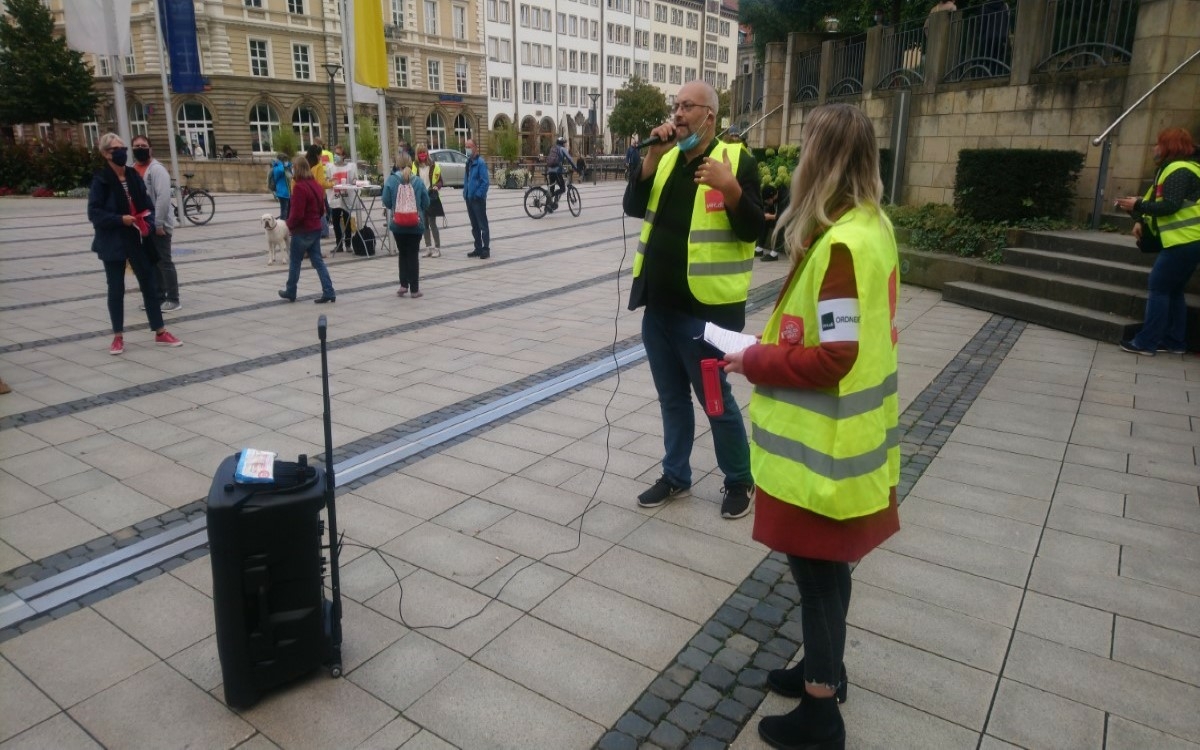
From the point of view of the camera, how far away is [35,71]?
39.9m

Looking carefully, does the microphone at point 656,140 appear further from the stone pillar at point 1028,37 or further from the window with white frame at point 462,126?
the window with white frame at point 462,126

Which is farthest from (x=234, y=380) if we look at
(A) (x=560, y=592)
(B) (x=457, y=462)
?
(A) (x=560, y=592)

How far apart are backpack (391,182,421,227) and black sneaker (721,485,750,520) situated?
7.05 meters

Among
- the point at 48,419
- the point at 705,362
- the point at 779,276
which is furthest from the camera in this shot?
the point at 779,276

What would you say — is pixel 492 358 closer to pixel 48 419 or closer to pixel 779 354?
pixel 48 419

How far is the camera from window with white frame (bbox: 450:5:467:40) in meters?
61.0

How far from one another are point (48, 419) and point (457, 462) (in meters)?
3.17

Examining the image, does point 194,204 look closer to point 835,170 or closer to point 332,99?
point 332,99

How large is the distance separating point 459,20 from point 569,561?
→ 2556 inches

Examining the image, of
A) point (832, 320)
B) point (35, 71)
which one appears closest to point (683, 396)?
point (832, 320)

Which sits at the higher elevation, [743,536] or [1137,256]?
[1137,256]

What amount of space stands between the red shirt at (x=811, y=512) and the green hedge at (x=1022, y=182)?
9.12m

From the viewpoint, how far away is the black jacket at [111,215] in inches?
285

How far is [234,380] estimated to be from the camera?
675 centimetres
